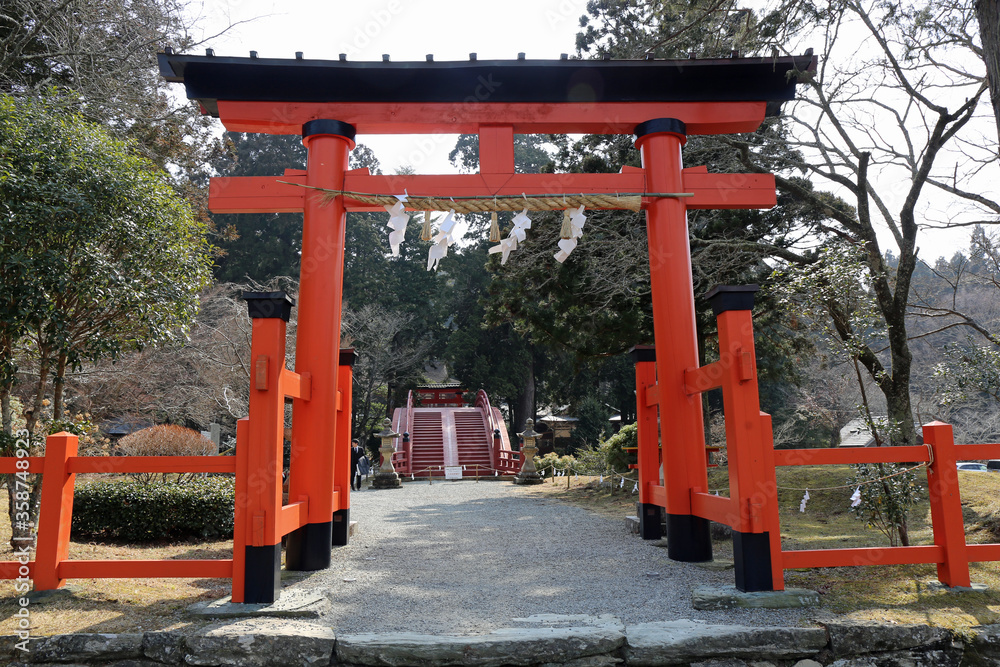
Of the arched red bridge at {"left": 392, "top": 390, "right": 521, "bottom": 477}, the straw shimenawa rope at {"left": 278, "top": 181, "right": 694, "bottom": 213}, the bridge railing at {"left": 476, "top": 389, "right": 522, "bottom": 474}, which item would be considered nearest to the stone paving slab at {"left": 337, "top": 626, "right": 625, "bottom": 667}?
the straw shimenawa rope at {"left": 278, "top": 181, "right": 694, "bottom": 213}

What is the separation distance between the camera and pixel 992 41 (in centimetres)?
391

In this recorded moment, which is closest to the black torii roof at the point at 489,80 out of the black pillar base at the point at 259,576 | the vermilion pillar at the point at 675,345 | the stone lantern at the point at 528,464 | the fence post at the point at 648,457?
the vermilion pillar at the point at 675,345

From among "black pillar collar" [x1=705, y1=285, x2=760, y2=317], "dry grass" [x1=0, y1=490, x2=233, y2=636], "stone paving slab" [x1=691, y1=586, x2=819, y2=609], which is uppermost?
"black pillar collar" [x1=705, y1=285, x2=760, y2=317]

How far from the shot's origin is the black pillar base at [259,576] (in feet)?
11.7

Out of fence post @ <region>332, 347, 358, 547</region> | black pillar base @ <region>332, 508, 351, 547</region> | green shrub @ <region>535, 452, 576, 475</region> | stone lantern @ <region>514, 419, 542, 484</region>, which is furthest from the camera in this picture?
green shrub @ <region>535, 452, 576, 475</region>

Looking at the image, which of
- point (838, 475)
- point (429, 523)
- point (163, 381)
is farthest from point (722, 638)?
point (163, 381)

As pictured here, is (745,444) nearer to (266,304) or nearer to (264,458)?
(264,458)

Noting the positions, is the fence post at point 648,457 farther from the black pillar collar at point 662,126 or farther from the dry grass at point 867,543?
the black pillar collar at point 662,126

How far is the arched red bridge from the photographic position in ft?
57.4

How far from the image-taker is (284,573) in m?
4.48

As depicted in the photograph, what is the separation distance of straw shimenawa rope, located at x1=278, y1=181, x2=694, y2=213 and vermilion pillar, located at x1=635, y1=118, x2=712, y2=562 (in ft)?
0.82

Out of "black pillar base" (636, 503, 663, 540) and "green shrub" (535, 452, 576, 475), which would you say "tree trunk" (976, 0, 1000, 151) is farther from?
"green shrub" (535, 452, 576, 475)

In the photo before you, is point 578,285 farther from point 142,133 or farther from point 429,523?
point 142,133

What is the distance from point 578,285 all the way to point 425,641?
7681 millimetres
